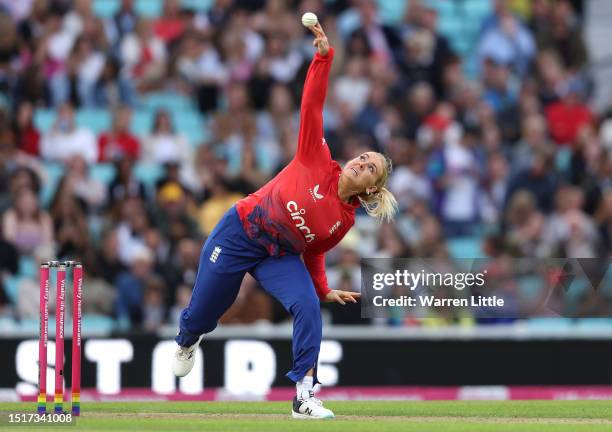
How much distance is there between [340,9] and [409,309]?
8139mm

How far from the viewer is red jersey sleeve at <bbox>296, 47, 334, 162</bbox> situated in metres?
9.81

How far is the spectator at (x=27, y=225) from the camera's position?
15828mm

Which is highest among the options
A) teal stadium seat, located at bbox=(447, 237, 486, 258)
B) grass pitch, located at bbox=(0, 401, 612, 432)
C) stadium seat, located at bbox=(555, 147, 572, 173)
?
stadium seat, located at bbox=(555, 147, 572, 173)

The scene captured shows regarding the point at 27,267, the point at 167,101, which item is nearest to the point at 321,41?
the point at 27,267

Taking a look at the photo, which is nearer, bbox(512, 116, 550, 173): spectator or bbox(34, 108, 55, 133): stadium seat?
bbox(512, 116, 550, 173): spectator

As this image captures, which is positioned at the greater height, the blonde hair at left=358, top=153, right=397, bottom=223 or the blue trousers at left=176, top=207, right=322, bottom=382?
the blonde hair at left=358, top=153, right=397, bottom=223

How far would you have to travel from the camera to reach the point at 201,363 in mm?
13688

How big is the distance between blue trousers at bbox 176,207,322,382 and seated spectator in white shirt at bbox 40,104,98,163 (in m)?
7.14

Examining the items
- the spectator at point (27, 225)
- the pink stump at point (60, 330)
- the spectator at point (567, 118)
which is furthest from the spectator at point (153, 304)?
the spectator at point (567, 118)

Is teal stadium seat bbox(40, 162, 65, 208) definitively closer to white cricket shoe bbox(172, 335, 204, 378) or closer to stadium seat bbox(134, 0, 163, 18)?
stadium seat bbox(134, 0, 163, 18)

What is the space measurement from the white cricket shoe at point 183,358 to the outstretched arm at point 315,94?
67.5 inches

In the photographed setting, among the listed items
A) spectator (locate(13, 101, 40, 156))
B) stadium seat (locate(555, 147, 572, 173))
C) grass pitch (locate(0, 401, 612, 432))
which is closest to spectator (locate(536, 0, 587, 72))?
stadium seat (locate(555, 147, 572, 173))

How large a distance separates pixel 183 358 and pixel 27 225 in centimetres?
543

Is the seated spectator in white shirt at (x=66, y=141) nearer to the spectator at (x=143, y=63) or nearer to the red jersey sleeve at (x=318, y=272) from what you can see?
the spectator at (x=143, y=63)
